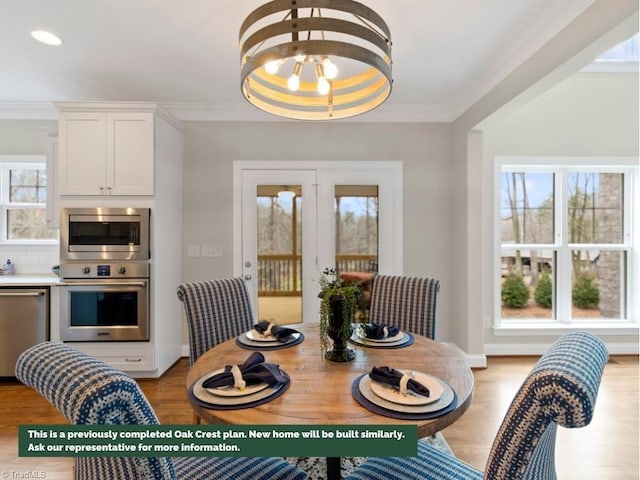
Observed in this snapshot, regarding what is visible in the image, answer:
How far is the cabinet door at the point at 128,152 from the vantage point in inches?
107

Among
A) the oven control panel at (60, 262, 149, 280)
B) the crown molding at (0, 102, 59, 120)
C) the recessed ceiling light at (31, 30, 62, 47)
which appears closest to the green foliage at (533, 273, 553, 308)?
the oven control panel at (60, 262, 149, 280)

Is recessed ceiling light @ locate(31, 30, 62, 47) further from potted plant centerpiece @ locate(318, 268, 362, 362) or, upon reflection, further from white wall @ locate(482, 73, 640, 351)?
white wall @ locate(482, 73, 640, 351)

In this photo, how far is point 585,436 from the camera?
2098 mm

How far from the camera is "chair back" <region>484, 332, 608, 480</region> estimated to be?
712 mm

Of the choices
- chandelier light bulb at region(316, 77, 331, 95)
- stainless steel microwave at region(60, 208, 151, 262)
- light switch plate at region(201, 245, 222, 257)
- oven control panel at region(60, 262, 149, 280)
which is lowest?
oven control panel at region(60, 262, 149, 280)

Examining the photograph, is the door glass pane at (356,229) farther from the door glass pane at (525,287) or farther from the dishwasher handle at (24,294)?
the dishwasher handle at (24,294)

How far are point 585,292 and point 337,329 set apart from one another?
11.4ft

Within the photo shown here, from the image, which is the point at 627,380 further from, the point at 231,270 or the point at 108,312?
the point at 108,312

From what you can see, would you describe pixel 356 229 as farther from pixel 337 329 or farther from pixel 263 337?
pixel 337 329

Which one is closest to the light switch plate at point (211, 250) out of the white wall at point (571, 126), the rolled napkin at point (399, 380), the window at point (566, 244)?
the rolled napkin at point (399, 380)

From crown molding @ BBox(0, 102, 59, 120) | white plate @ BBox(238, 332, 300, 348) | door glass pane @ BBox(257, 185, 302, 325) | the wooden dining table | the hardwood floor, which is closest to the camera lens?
the wooden dining table

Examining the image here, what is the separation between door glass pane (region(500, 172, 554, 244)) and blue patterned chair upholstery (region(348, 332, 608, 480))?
282cm

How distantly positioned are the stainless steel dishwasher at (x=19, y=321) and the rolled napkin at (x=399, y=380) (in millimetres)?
2975

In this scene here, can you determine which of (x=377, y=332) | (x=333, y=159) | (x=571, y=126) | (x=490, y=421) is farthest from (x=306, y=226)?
(x=571, y=126)
